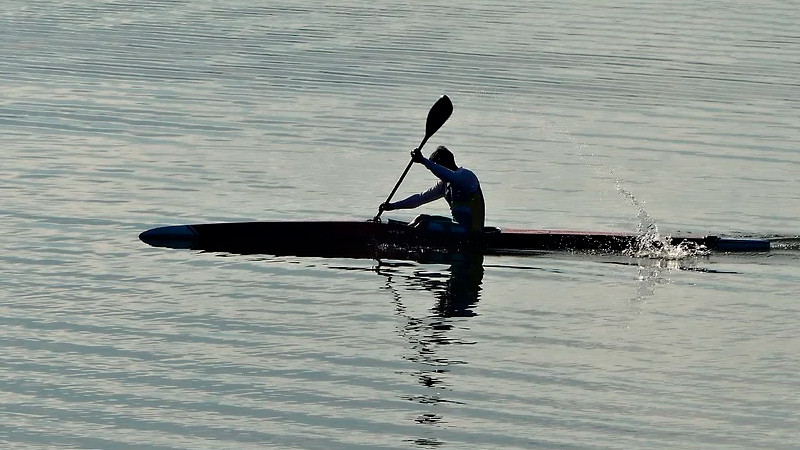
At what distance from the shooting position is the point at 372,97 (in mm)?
39969

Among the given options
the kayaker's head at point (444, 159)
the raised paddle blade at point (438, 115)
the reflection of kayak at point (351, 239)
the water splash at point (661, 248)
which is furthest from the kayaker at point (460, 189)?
the water splash at point (661, 248)

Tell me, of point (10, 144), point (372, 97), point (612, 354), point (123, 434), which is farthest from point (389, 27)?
point (123, 434)

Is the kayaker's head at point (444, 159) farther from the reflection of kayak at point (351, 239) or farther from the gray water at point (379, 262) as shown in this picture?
the gray water at point (379, 262)

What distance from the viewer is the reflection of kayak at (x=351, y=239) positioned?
2288cm

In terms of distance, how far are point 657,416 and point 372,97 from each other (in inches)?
990

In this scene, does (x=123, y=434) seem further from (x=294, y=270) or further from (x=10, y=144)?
(x=10, y=144)

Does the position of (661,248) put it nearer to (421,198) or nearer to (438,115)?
(421,198)

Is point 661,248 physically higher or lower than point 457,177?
lower

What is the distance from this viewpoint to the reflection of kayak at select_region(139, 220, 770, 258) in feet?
75.0

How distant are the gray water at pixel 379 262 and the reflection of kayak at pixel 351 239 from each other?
45cm

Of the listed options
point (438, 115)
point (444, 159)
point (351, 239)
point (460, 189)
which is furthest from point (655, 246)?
point (351, 239)

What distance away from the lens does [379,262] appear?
22578mm

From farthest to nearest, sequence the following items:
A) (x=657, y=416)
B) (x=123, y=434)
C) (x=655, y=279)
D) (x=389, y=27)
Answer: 1. (x=389, y=27)
2. (x=655, y=279)
3. (x=657, y=416)
4. (x=123, y=434)

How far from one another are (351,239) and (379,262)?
73cm
